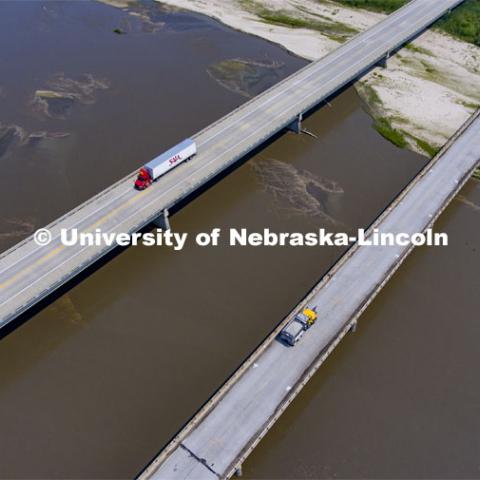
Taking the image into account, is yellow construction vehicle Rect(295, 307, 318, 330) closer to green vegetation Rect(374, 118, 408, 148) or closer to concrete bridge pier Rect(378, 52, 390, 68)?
green vegetation Rect(374, 118, 408, 148)

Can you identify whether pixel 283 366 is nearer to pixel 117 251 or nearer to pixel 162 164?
pixel 117 251

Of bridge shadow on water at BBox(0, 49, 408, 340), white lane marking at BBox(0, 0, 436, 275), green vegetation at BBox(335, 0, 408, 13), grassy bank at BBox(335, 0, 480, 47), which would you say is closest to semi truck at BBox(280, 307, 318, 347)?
bridge shadow on water at BBox(0, 49, 408, 340)

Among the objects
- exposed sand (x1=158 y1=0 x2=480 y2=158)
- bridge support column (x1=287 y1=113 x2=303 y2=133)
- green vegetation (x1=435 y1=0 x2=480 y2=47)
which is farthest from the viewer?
green vegetation (x1=435 y1=0 x2=480 y2=47)

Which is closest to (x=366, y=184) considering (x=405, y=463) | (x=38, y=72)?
(x=405, y=463)

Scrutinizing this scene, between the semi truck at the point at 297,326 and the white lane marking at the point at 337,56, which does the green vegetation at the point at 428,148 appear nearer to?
the white lane marking at the point at 337,56

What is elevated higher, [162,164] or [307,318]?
[162,164]

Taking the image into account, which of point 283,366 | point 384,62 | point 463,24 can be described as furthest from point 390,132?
point 463,24
